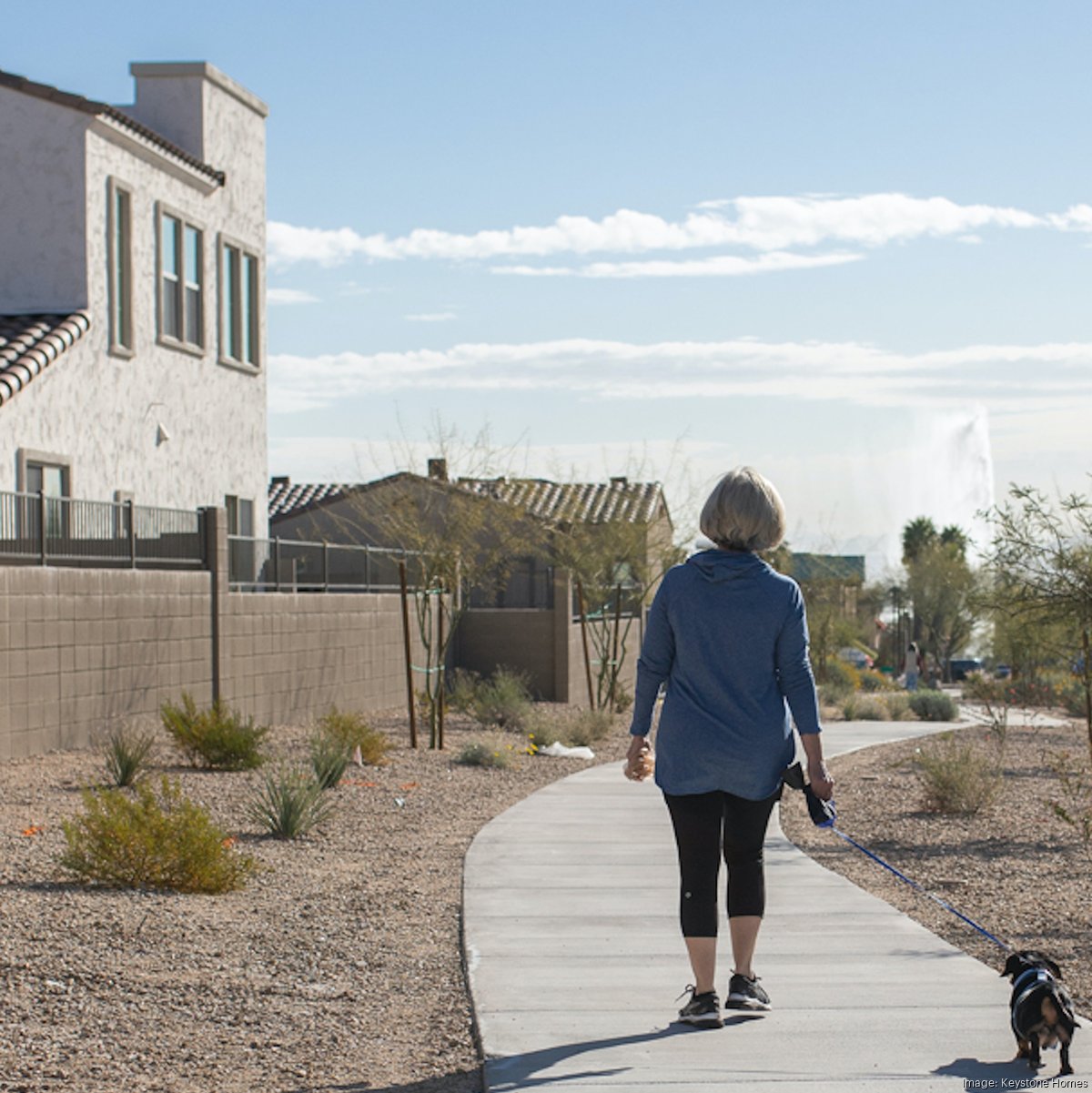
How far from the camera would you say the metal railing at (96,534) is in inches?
634

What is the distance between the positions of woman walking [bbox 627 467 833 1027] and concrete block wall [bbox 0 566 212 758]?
10547 mm

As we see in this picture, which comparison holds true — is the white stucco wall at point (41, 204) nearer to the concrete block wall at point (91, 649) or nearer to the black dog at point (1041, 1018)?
the concrete block wall at point (91, 649)

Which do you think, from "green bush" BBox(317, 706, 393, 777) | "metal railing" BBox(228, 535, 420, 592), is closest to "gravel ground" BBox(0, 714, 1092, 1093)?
"green bush" BBox(317, 706, 393, 777)

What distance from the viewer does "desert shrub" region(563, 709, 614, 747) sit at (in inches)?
810

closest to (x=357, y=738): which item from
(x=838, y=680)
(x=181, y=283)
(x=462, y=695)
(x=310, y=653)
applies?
(x=310, y=653)

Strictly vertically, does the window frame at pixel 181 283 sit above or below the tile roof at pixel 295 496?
above

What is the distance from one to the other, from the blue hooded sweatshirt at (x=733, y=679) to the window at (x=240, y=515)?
21.5 metres

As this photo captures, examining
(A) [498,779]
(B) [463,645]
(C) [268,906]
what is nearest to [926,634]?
(B) [463,645]

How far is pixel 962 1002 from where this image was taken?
657cm

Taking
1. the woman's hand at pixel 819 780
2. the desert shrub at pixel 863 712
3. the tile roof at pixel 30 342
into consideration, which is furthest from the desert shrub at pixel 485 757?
the desert shrub at pixel 863 712

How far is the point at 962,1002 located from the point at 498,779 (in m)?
9.99

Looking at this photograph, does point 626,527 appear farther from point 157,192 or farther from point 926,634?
point 926,634

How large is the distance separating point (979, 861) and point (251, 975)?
5.44 meters

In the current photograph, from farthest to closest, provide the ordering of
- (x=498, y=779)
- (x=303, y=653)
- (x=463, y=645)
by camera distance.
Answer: (x=463, y=645)
(x=303, y=653)
(x=498, y=779)
